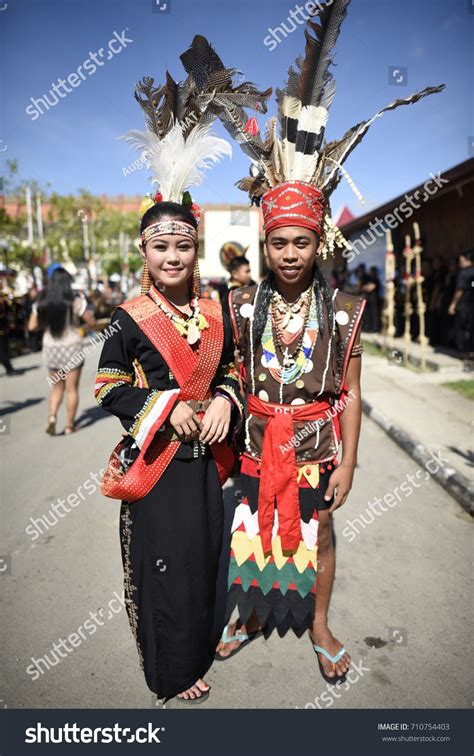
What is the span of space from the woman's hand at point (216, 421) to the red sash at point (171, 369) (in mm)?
97

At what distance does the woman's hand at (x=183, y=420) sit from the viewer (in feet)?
6.33

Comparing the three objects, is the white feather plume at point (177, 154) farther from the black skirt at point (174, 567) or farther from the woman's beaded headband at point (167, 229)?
the black skirt at point (174, 567)

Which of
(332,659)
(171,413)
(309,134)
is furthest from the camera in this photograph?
(332,659)

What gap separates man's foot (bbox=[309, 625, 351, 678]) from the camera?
7.75 feet

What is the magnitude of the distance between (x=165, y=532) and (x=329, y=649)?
109 centimetres

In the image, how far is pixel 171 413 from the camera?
1.93 m

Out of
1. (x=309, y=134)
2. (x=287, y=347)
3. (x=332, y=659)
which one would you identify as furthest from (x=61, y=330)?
(x=332, y=659)

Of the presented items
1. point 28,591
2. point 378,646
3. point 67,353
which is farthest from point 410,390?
point 28,591

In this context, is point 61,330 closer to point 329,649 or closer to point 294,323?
point 294,323

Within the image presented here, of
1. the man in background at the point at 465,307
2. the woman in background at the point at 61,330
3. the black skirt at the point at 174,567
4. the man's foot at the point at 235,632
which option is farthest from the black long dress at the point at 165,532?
the man in background at the point at 465,307

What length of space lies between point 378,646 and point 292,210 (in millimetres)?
2196

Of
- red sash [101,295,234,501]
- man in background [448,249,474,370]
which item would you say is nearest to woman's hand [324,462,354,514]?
red sash [101,295,234,501]

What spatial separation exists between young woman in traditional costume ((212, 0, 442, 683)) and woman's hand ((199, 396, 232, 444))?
0.27 meters

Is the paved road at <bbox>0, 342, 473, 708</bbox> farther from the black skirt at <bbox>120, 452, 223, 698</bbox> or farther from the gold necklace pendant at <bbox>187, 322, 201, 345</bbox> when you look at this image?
the gold necklace pendant at <bbox>187, 322, 201, 345</bbox>
